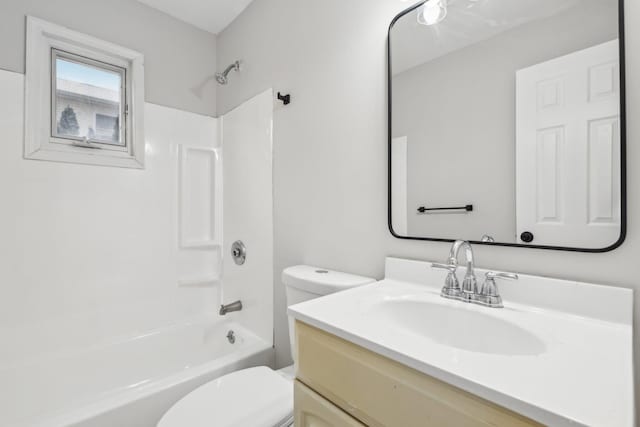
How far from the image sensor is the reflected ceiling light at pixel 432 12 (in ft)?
3.35

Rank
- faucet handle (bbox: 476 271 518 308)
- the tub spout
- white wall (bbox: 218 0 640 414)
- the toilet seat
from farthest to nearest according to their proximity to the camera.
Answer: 1. the tub spout
2. white wall (bbox: 218 0 640 414)
3. the toilet seat
4. faucet handle (bbox: 476 271 518 308)

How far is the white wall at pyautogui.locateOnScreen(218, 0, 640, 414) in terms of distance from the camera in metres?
1.09

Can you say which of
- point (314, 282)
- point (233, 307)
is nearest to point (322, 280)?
point (314, 282)

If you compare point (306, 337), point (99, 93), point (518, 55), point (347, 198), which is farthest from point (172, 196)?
point (518, 55)

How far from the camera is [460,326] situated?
81cm

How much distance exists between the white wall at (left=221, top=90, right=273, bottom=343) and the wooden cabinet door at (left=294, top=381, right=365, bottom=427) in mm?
991

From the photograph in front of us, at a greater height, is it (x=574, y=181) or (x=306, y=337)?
(x=574, y=181)

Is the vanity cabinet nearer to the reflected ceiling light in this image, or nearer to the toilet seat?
the toilet seat

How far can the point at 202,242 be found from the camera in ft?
6.98

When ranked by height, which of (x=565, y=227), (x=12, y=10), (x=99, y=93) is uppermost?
(x=12, y=10)

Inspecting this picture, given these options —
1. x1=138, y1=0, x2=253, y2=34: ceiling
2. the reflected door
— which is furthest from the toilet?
x1=138, y1=0, x2=253, y2=34: ceiling

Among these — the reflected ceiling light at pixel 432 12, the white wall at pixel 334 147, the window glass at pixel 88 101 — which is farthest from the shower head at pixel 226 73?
the reflected ceiling light at pixel 432 12

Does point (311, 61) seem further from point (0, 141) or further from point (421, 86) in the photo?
point (0, 141)

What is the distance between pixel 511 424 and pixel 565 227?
567 mm
